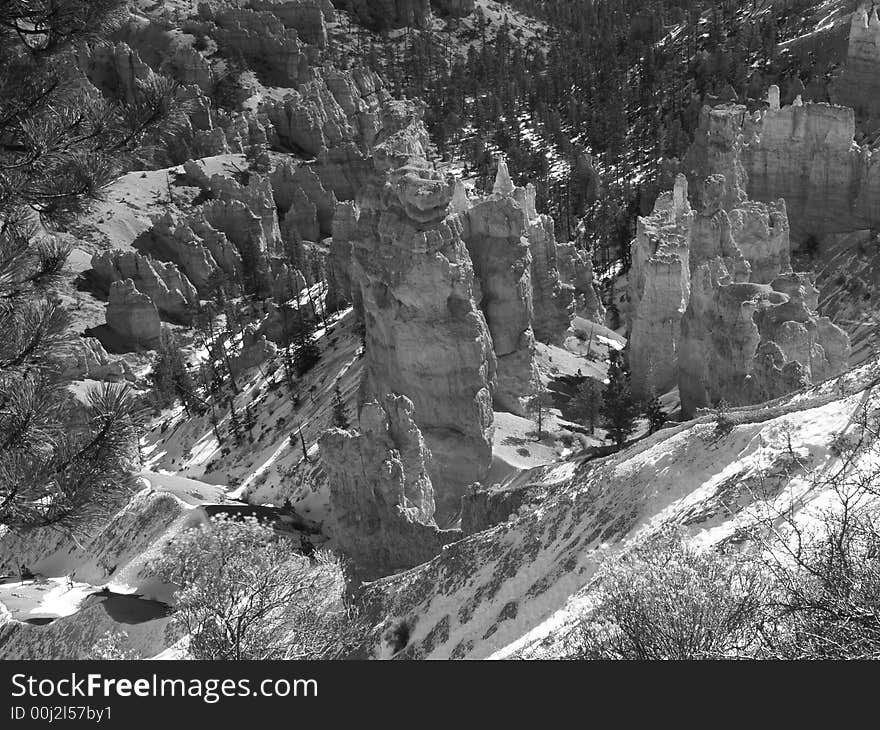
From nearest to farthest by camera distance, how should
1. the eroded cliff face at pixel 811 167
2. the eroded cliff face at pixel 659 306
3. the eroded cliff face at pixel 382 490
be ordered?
the eroded cliff face at pixel 382 490
the eroded cliff face at pixel 659 306
the eroded cliff face at pixel 811 167

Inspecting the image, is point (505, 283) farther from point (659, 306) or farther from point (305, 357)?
point (305, 357)

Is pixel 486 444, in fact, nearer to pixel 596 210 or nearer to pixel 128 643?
pixel 128 643

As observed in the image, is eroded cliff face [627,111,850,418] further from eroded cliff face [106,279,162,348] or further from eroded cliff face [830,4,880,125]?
eroded cliff face [106,279,162,348]

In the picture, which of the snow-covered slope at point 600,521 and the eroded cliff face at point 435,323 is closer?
the snow-covered slope at point 600,521

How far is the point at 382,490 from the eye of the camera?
31.9 metres

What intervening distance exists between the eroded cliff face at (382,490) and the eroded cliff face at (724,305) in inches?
524

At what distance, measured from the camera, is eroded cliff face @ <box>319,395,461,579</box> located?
31453mm

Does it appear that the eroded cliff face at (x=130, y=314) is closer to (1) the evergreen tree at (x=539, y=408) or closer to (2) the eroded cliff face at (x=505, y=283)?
(2) the eroded cliff face at (x=505, y=283)

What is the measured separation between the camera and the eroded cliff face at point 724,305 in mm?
31469

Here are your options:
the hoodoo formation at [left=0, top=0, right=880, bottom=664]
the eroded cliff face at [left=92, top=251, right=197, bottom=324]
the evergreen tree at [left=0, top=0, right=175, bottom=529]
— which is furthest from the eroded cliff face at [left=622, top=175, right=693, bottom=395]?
the eroded cliff face at [left=92, top=251, right=197, bottom=324]

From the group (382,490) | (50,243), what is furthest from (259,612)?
(382,490)

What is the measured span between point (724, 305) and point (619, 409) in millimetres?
6515

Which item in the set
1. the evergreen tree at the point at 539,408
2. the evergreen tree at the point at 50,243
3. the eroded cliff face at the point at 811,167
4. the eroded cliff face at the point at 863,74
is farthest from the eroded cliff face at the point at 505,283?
the eroded cliff face at the point at 863,74

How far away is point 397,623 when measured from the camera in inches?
922
